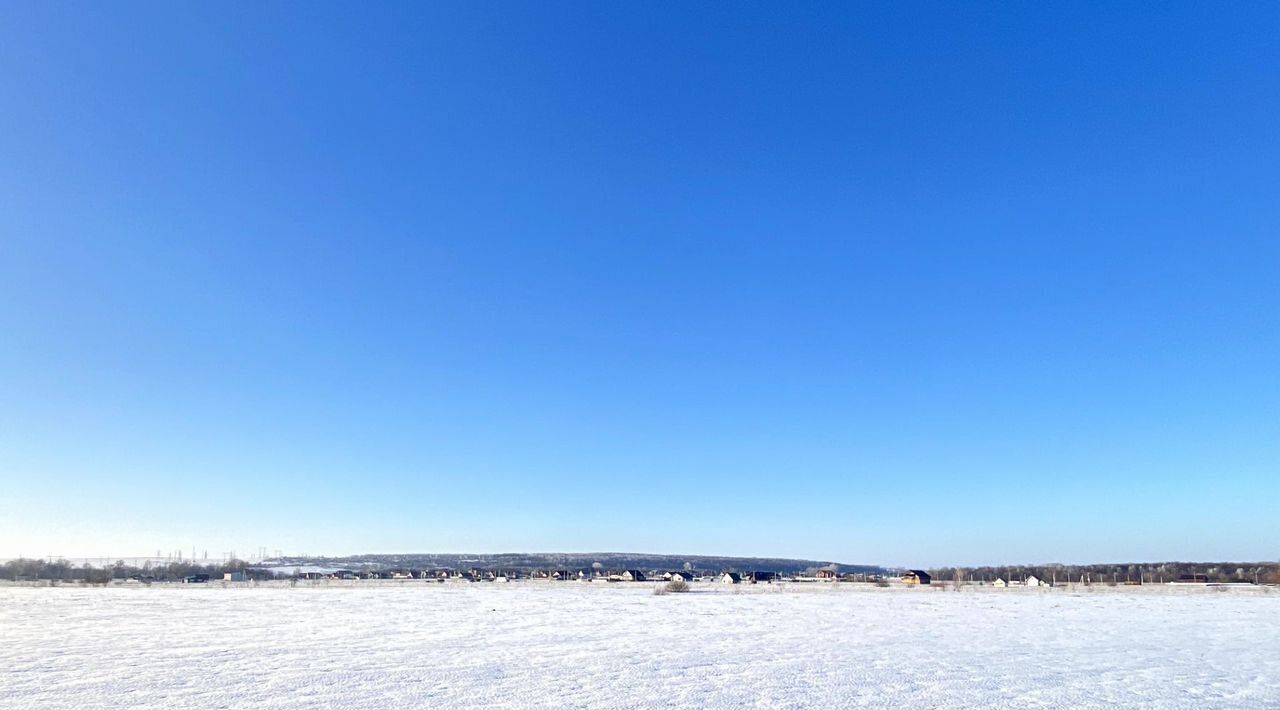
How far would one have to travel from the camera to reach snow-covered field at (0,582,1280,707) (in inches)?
425

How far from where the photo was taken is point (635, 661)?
14.6 m

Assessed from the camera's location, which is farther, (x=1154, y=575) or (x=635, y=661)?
(x=1154, y=575)

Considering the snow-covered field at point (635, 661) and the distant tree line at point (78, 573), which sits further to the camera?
the distant tree line at point (78, 573)

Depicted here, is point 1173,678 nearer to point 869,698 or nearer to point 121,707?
point 869,698

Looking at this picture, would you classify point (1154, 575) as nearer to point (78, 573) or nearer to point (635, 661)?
point (635, 661)

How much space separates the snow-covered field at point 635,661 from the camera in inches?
425

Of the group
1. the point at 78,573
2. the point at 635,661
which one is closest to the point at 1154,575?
the point at 635,661

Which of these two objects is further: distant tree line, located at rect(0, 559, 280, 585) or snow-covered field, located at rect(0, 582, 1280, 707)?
distant tree line, located at rect(0, 559, 280, 585)

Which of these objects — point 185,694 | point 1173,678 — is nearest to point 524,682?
point 185,694

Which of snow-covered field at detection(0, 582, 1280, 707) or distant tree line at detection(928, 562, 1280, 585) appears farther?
distant tree line at detection(928, 562, 1280, 585)

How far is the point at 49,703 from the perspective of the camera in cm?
1013

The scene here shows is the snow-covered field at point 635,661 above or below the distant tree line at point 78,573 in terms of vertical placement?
above

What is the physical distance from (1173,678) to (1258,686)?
1125 mm

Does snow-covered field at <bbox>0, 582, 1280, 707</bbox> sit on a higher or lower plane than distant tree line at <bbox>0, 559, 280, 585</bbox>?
higher
